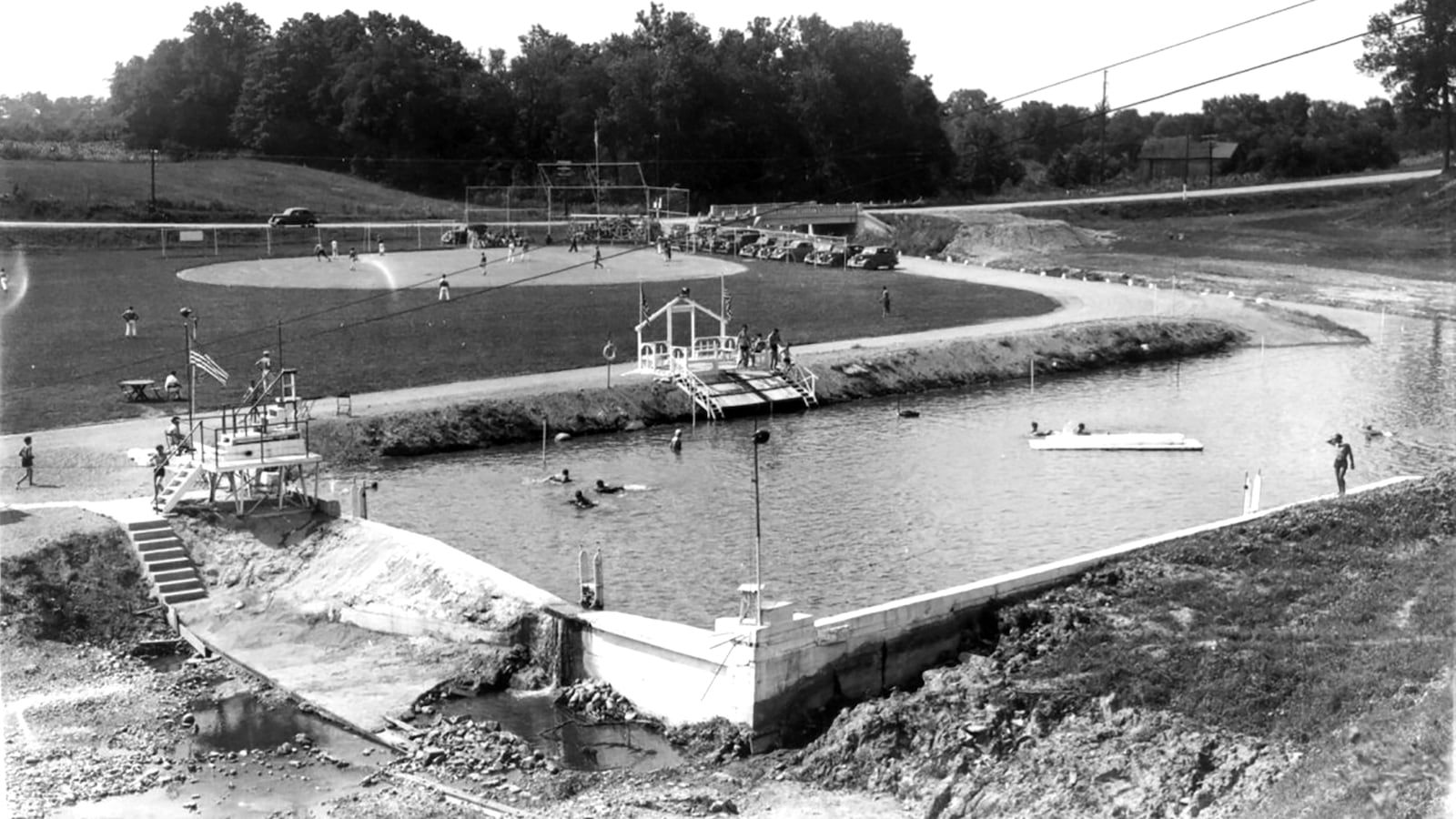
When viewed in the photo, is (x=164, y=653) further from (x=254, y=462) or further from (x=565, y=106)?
(x=565, y=106)

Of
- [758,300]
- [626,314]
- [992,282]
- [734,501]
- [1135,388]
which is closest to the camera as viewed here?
[734,501]

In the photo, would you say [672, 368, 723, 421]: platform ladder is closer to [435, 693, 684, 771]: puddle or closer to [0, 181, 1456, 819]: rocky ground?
[0, 181, 1456, 819]: rocky ground

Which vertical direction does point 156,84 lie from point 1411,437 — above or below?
above

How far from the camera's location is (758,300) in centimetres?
8175

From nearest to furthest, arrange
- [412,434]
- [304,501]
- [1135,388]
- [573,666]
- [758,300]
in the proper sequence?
[573,666]
[304,501]
[412,434]
[1135,388]
[758,300]

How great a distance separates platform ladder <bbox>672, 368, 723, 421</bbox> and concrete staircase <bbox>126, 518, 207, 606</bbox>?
2352 centimetres

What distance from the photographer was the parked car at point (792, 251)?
342ft

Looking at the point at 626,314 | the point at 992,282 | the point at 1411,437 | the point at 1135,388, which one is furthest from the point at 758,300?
the point at 1411,437

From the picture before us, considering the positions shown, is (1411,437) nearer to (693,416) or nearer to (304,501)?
(693,416)

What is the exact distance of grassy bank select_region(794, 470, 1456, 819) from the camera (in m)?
23.8

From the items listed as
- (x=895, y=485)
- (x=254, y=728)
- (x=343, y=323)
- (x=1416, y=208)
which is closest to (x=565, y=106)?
(x=1416, y=208)

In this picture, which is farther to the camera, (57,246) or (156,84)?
(156,84)

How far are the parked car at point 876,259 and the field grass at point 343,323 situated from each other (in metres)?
3.45

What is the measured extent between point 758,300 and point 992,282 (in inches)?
648
